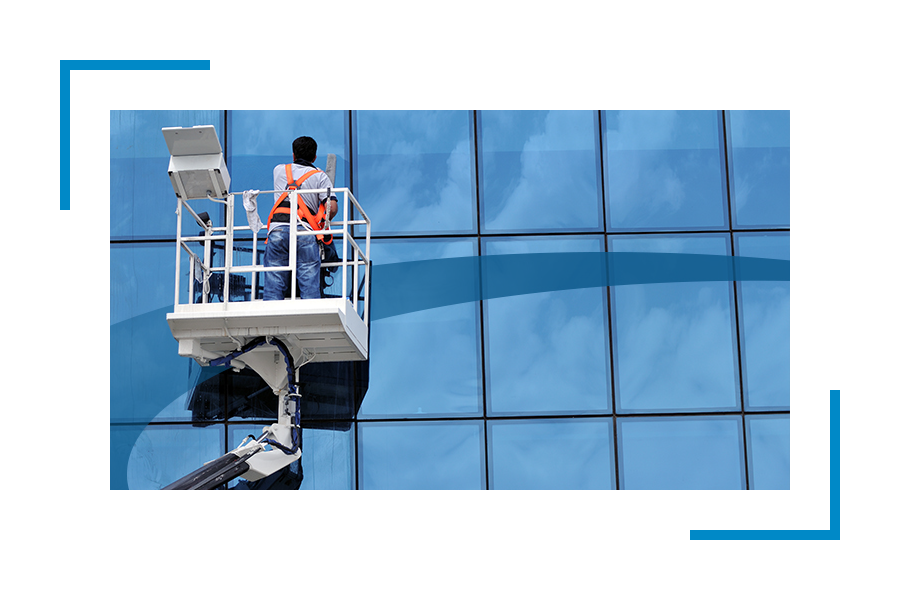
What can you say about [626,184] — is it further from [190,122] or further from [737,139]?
[190,122]

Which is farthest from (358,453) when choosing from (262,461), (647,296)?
(647,296)

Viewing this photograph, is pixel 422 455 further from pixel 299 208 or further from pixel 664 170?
pixel 664 170

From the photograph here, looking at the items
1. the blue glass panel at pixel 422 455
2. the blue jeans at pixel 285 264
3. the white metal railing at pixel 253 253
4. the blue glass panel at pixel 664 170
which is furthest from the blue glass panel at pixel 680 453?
the blue jeans at pixel 285 264

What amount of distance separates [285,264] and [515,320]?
277 centimetres

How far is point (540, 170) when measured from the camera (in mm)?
9859

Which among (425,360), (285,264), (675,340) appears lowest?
(425,360)

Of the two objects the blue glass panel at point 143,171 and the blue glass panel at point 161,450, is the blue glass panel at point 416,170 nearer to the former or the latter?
the blue glass panel at point 143,171

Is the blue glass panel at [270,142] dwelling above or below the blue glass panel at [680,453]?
above

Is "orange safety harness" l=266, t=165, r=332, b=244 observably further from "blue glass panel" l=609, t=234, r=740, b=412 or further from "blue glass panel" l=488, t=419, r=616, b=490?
"blue glass panel" l=609, t=234, r=740, b=412

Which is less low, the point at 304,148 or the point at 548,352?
the point at 304,148

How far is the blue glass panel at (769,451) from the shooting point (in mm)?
9234

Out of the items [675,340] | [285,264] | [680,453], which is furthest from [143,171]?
[680,453]

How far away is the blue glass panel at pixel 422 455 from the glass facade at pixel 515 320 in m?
0.02
